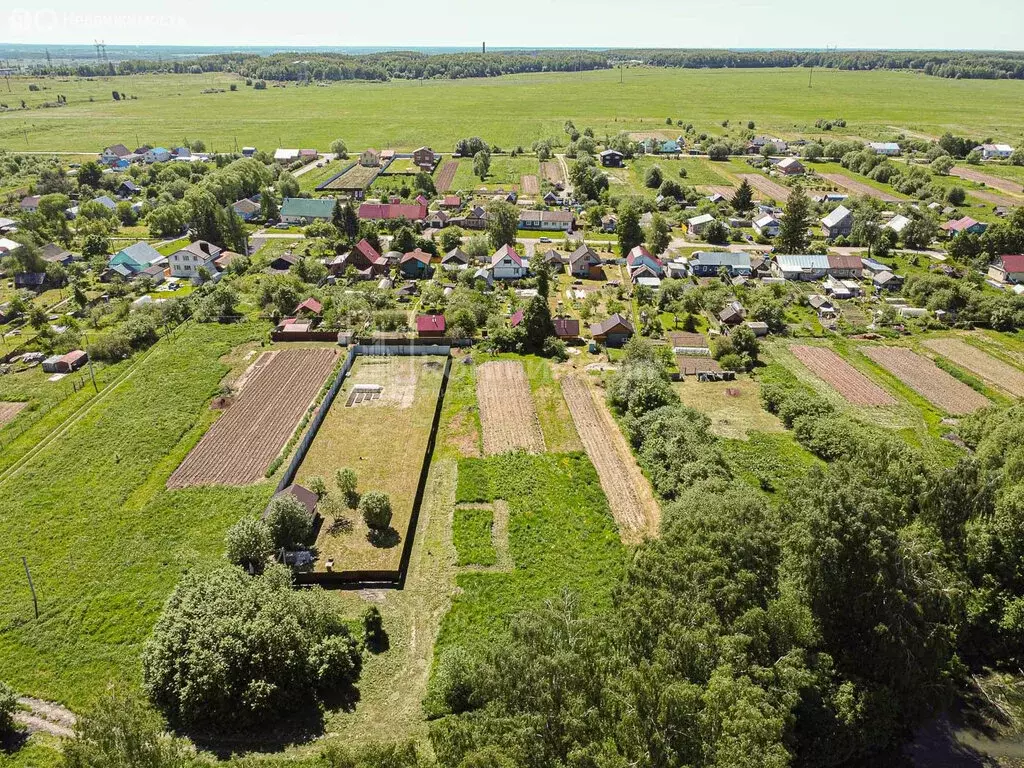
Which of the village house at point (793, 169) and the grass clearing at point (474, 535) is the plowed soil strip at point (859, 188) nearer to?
the village house at point (793, 169)

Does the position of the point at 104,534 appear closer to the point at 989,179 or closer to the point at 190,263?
the point at 190,263

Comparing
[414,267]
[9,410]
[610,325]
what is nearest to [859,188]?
[610,325]

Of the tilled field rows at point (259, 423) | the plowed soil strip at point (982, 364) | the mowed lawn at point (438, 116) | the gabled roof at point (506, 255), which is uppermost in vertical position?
the mowed lawn at point (438, 116)

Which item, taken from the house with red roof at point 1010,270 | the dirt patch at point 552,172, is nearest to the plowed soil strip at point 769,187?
the dirt patch at point 552,172

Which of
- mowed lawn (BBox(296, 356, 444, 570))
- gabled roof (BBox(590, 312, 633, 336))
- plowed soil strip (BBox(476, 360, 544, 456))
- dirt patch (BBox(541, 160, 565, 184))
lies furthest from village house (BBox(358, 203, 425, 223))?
plowed soil strip (BBox(476, 360, 544, 456))

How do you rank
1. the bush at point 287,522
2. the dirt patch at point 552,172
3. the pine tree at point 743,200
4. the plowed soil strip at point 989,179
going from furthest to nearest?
the dirt patch at point 552,172, the plowed soil strip at point 989,179, the pine tree at point 743,200, the bush at point 287,522

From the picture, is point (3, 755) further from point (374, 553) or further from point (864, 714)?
point (864, 714)
